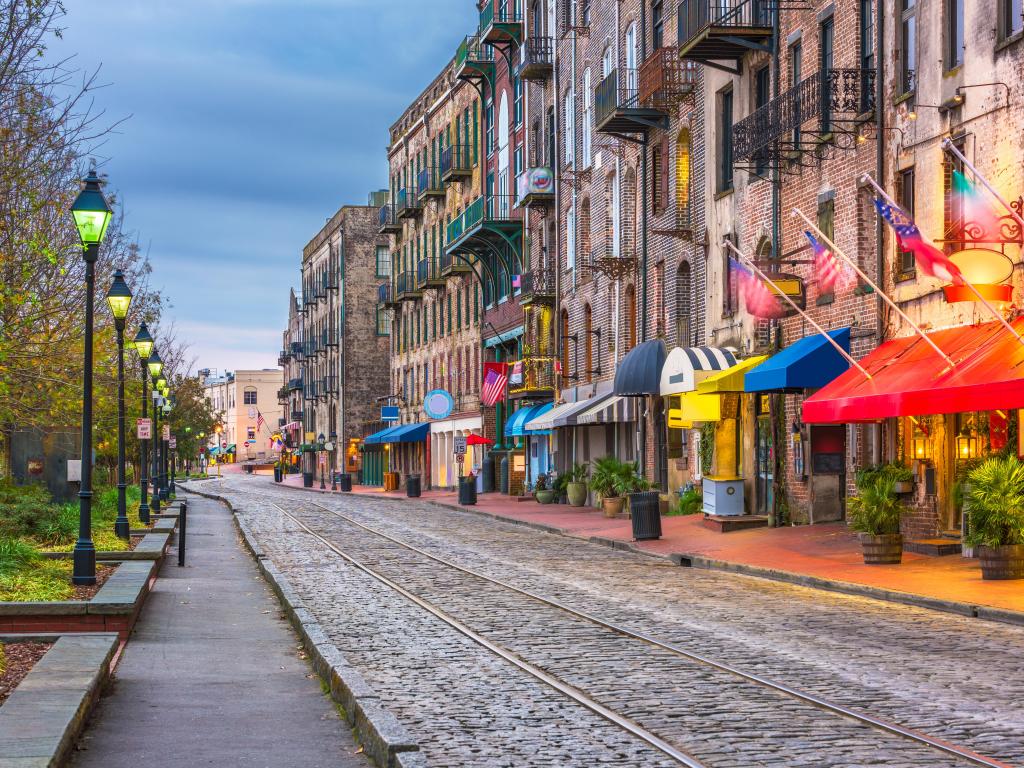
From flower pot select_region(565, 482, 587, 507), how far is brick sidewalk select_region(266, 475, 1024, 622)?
7.87 meters

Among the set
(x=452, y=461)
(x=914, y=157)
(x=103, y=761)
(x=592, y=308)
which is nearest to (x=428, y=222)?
(x=452, y=461)

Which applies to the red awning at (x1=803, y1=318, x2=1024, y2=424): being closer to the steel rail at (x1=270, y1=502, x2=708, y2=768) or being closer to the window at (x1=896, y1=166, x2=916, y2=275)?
the window at (x1=896, y1=166, x2=916, y2=275)

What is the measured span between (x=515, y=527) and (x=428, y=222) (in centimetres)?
3819

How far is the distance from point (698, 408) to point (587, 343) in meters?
14.0

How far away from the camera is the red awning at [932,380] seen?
→ 62.8 feet

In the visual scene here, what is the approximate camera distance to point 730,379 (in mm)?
30312

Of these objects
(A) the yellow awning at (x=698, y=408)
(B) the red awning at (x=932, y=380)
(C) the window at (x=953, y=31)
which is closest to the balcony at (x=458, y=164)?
(A) the yellow awning at (x=698, y=408)

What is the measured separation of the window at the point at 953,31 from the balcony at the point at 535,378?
2780cm

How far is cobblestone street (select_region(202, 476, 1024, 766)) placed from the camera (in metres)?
9.01

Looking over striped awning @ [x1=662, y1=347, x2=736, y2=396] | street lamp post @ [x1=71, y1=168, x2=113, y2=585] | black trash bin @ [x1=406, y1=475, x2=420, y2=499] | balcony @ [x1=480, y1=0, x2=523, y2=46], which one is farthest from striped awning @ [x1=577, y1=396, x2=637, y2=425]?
street lamp post @ [x1=71, y1=168, x2=113, y2=585]

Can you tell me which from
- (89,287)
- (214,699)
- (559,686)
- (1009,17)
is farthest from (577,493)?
(214,699)

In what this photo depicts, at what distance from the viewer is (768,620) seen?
1582 cm

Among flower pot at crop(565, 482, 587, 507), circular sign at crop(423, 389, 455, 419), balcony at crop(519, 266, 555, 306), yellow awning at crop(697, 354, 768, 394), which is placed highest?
balcony at crop(519, 266, 555, 306)

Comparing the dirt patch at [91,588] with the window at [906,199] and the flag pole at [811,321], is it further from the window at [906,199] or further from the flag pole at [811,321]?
the window at [906,199]
